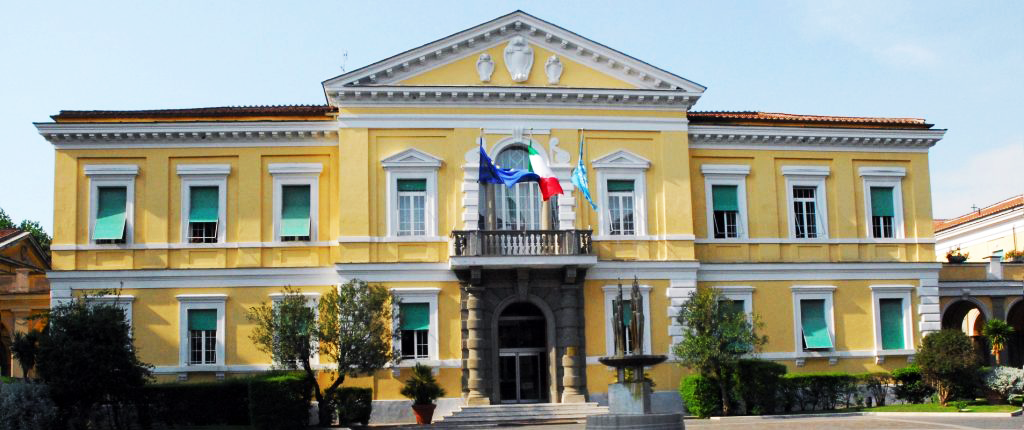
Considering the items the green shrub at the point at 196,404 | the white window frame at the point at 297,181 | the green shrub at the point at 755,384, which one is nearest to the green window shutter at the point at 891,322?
the green shrub at the point at 755,384

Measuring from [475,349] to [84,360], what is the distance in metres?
10.8

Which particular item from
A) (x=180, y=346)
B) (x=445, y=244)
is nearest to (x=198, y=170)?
(x=180, y=346)

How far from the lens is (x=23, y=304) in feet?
131

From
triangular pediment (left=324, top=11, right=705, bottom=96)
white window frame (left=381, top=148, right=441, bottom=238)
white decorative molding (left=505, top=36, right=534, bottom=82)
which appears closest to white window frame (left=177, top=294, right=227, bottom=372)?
white window frame (left=381, top=148, right=441, bottom=238)

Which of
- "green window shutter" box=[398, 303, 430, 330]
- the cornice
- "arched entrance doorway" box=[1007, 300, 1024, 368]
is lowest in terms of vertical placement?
"arched entrance doorway" box=[1007, 300, 1024, 368]

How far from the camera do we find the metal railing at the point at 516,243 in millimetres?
31516

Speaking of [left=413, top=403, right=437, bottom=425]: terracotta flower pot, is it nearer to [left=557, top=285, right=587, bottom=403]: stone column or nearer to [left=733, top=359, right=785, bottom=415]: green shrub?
[left=557, top=285, right=587, bottom=403]: stone column

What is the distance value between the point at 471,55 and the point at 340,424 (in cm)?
1157

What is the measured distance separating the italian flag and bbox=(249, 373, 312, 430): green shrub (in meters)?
8.89

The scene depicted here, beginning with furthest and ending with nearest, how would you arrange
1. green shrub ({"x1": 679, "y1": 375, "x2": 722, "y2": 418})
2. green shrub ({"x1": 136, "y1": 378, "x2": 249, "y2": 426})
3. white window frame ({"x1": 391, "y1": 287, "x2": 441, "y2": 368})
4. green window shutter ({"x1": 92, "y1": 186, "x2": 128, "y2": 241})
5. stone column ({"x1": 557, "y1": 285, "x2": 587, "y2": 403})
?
green window shutter ({"x1": 92, "y1": 186, "x2": 128, "y2": 241})
white window frame ({"x1": 391, "y1": 287, "x2": 441, "y2": 368})
stone column ({"x1": 557, "y1": 285, "x2": 587, "y2": 403})
green shrub ({"x1": 679, "y1": 375, "x2": 722, "y2": 418})
green shrub ({"x1": 136, "y1": 378, "x2": 249, "y2": 426})

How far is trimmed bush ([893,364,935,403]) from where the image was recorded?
33.6 m

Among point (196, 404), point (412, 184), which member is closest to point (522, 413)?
point (412, 184)

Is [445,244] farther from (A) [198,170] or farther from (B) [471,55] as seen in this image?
(A) [198,170]

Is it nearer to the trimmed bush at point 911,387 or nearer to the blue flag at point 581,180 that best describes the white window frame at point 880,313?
the trimmed bush at point 911,387
